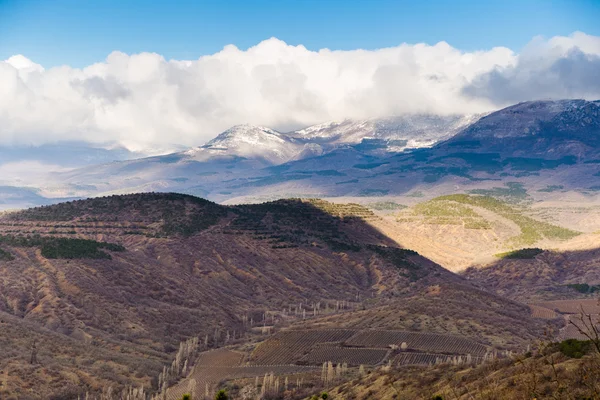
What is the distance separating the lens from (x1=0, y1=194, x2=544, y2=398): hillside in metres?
97.2

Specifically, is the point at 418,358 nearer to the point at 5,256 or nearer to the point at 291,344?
the point at 291,344

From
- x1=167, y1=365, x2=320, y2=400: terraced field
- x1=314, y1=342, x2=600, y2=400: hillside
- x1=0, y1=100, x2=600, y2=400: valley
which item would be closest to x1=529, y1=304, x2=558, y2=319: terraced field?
x1=0, y1=100, x2=600, y2=400: valley

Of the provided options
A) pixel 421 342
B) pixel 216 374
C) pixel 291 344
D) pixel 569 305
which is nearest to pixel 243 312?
pixel 291 344

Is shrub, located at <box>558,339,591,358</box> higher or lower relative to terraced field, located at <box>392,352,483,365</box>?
higher

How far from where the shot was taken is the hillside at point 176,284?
3829 inches

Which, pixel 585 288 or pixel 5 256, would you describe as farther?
pixel 585 288

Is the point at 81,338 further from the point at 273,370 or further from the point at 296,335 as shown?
the point at 296,335

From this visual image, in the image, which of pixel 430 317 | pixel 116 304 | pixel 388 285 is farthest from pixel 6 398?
pixel 388 285

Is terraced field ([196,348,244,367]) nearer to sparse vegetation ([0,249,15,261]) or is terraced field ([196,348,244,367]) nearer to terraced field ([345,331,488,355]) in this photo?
terraced field ([345,331,488,355])

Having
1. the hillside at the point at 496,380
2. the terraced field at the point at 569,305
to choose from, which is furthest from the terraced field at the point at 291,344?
the terraced field at the point at 569,305

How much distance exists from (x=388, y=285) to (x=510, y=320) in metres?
47.5

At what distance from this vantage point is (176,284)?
433 feet

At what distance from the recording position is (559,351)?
49.4 meters

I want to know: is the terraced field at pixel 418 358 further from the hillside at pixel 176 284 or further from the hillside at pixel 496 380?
the hillside at pixel 496 380
